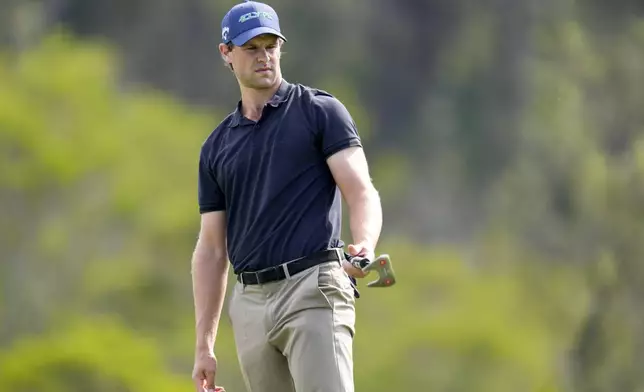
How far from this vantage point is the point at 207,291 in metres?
4.23

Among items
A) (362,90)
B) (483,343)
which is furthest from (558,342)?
(362,90)

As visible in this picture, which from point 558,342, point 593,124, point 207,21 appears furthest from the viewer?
point 207,21

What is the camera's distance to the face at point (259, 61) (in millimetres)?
3990

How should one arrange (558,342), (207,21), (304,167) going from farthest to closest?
(207,21) → (558,342) → (304,167)

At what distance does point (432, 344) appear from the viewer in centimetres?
1795

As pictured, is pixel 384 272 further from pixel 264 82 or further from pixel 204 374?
pixel 204 374

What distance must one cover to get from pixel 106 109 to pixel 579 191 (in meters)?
6.37

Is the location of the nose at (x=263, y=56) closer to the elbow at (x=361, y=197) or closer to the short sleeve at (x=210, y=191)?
the short sleeve at (x=210, y=191)

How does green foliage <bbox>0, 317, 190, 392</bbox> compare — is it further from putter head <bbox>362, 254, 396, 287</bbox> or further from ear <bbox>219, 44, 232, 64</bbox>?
putter head <bbox>362, 254, 396, 287</bbox>

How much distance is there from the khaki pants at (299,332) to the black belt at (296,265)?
0.05 feet

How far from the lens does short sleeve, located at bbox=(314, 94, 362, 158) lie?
3.87 m

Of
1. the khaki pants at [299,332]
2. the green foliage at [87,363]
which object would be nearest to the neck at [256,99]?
the khaki pants at [299,332]

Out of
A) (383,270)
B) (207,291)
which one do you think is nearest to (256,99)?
(207,291)

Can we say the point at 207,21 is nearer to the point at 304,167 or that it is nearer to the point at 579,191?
the point at 579,191
